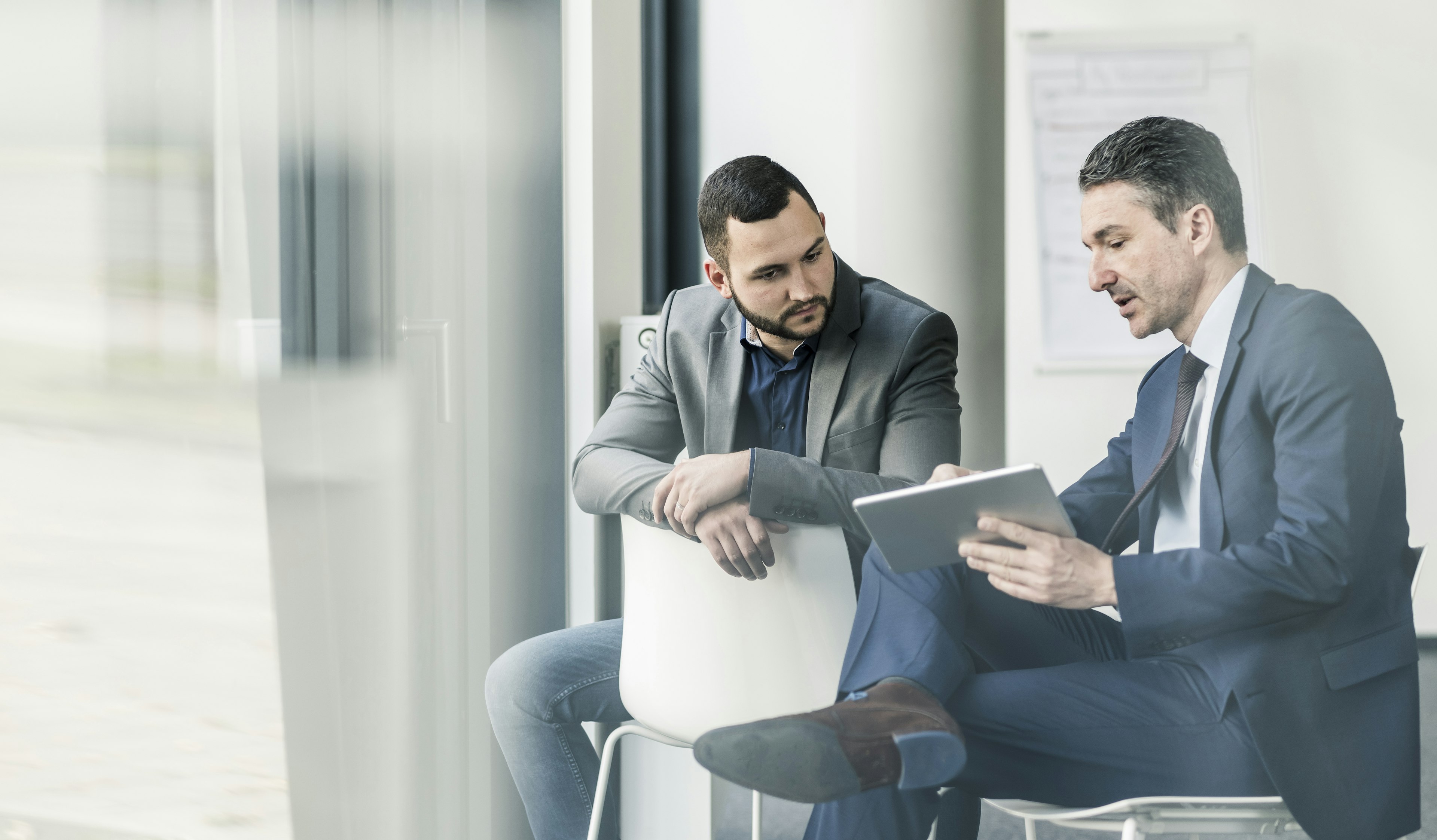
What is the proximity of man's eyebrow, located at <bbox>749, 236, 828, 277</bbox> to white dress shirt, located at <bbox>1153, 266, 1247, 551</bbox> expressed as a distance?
56cm

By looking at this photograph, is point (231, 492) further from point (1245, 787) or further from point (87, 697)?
point (1245, 787)

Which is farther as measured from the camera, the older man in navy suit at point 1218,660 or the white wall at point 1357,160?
the white wall at point 1357,160

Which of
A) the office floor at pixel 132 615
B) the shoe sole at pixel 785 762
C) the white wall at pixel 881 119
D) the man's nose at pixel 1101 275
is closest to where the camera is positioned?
the office floor at pixel 132 615

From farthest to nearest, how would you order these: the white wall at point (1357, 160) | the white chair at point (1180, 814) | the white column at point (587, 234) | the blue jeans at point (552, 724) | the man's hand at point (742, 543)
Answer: the white wall at point (1357, 160) < the white column at point (587, 234) < the blue jeans at point (552, 724) < the man's hand at point (742, 543) < the white chair at point (1180, 814)

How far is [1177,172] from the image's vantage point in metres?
1.34

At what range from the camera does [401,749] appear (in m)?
1.34

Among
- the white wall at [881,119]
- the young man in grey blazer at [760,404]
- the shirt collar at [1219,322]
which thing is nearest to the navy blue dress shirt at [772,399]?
the young man in grey blazer at [760,404]

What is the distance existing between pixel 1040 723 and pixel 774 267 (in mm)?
765

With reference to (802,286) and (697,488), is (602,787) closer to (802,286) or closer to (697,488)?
(697,488)

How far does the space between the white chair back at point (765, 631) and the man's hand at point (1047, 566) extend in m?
0.20

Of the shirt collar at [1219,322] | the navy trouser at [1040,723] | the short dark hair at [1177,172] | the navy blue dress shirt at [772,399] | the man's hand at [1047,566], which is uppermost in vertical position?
the short dark hair at [1177,172]

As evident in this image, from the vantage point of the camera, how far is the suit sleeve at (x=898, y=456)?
1375 mm

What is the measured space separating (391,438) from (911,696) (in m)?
0.73

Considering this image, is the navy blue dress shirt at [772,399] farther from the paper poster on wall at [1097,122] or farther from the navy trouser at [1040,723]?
the paper poster on wall at [1097,122]
